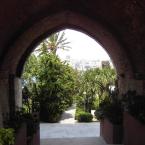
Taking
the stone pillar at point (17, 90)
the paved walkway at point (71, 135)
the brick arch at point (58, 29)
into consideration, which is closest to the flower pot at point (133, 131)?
the paved walkway at point (71, 135)

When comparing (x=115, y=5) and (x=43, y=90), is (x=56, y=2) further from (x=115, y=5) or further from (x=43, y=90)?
(x=43, y=90)

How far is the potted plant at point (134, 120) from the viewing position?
9648 mm

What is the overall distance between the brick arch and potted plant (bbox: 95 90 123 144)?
46.6 inches

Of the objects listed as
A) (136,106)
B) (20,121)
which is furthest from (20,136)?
(136,106)

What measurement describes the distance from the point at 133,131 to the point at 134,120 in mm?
349

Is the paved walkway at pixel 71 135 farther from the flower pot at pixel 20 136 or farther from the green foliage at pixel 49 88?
the green foliage at pixel 49 88

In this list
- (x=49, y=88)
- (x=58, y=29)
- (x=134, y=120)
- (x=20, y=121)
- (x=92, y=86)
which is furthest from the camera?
(x=92, y=86)

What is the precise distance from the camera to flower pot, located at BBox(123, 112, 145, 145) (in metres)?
9.52

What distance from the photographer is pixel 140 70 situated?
42.7 feet

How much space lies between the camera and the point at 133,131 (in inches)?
416

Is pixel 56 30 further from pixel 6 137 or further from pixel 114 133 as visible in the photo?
pixel 6 137

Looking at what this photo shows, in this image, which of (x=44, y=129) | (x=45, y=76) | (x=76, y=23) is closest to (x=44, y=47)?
(x=45, y=76)

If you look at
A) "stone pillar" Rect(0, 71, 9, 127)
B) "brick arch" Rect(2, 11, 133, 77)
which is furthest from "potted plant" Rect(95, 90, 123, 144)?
"stone pillar" Rect(0, 71, 9, 127)

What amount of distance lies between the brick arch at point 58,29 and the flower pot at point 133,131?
2570 millimetres
